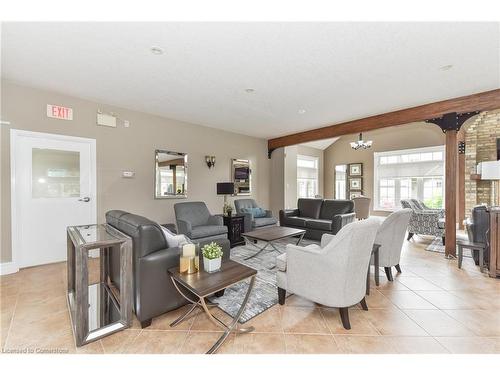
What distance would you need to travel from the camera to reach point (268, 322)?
6.64ft

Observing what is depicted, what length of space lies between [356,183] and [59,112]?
8566 millimetres

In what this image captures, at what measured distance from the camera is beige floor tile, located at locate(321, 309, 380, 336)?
1895 mm

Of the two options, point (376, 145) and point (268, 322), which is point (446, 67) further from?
point (376, 145)

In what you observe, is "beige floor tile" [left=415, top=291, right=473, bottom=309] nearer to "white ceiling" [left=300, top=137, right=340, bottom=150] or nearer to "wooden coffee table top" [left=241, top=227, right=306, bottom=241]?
"wooden coffee table top" [left=241, top=227, right=306, bottom=241]

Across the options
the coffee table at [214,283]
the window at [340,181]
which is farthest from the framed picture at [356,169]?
the coffee table at [214,283]

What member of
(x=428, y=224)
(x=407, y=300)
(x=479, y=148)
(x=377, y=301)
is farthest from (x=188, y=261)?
(x=479, y=148)

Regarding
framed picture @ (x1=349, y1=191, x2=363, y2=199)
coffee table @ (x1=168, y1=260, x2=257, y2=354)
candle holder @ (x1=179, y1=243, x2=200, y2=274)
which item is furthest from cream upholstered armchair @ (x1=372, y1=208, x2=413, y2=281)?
framed picture @ (x1=349, y1=191, x2=363, y2=199)

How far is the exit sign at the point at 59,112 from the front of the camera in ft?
11.1

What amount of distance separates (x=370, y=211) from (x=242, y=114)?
6.15m

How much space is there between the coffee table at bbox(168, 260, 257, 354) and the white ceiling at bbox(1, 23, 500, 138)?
208cm

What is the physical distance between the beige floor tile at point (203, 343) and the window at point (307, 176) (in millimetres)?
6912

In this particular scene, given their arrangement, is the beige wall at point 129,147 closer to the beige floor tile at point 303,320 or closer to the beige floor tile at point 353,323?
the beige floor tile at point 303,320

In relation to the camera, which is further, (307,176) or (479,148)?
(307,176)

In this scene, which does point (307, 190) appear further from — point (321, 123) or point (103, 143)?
point (103, 143)
